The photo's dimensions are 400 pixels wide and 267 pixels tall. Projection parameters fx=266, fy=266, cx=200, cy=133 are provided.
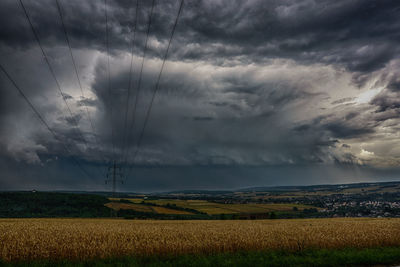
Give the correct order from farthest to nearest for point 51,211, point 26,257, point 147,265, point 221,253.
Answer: point 51,211 < point 221,253 < point 26,257 < point 147,265

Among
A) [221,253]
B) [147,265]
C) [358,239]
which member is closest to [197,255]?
[221,253]

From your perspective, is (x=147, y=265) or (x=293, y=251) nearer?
(x=147, y=265)

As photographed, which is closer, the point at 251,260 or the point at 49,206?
the point at 251,260

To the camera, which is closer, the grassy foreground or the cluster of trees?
the grassy foreground

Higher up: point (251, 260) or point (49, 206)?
point (251, 260)

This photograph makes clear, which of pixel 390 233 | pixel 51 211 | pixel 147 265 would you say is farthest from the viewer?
pixel 51 211

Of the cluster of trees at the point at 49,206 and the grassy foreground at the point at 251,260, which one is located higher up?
the grassy foreground at the point at 251,260

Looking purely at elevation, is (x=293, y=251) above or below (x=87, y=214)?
above

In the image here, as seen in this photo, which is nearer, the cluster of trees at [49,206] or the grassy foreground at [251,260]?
the grassy foreground at [251,260]

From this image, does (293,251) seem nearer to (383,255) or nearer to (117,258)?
(383,255)

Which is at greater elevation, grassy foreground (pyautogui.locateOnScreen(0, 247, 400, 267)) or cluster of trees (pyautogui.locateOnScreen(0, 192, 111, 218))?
grassy foreground (pyautogui.locateOnScreen(0, 247, 400, 267))
